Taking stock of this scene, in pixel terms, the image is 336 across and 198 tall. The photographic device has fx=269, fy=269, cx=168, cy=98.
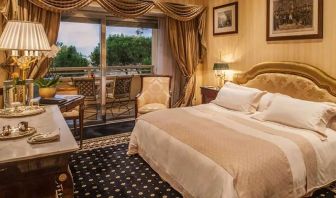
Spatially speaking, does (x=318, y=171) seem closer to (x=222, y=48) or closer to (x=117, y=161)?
(x=117, y=161)

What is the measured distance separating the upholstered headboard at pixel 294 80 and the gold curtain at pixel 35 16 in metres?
3.28

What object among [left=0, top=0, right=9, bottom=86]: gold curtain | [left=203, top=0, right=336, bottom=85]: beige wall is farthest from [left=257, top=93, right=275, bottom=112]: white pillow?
[left=0, top=0, right=9, bottom=86]: gold curtain

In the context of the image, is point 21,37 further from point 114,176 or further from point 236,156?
point 236,156

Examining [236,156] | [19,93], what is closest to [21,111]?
[19,93]

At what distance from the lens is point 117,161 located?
11.7 feet

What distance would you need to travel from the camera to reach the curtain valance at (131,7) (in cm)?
415

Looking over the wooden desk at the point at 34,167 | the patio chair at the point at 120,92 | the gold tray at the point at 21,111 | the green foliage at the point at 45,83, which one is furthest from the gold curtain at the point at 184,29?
the wooden desk at the point at 34,167

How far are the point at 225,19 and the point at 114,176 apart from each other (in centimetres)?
356

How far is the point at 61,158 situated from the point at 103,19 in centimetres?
424

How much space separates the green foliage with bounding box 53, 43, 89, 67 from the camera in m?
5.63

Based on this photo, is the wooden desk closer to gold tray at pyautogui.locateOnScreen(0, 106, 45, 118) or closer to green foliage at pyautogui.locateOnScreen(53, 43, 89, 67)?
gold tray at pyautogui.locateOnScreen(0, 106, 45, 118)

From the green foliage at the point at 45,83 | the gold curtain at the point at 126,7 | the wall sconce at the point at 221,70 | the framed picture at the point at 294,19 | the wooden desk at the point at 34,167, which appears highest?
the gold curtain at the point at 126,7

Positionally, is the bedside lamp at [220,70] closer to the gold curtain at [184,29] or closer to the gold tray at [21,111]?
the gold curtain at [184,29]

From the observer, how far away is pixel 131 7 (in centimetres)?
475
